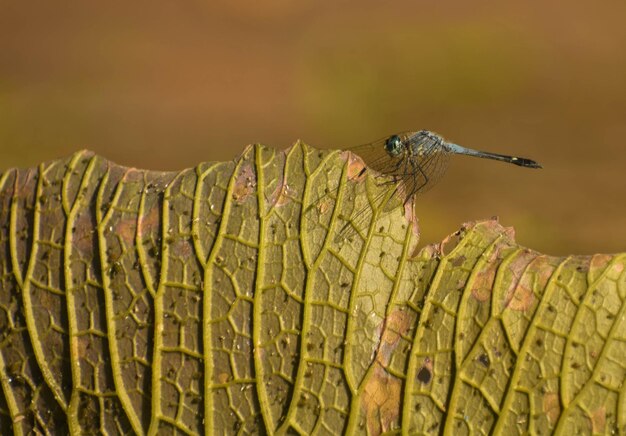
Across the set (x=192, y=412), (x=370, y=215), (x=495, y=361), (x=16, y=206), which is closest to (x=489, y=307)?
(x=495, y=361)

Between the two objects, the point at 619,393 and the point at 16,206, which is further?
the point at 16,206

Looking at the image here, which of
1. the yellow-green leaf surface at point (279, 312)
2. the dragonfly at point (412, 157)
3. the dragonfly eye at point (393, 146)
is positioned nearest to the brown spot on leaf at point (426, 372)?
the yellow-green leaf surface at point (279, 312)

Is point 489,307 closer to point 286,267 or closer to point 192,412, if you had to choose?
point 286,267

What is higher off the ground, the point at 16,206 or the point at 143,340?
the point at 16,206

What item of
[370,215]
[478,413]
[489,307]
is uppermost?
[370,215]

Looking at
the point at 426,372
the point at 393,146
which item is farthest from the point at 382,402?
the point at 393,146

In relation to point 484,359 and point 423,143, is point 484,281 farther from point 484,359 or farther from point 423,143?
point 423,143

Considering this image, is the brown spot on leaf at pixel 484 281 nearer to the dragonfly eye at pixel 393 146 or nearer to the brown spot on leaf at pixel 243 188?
the brown spot on leaf at pixel 243 188
